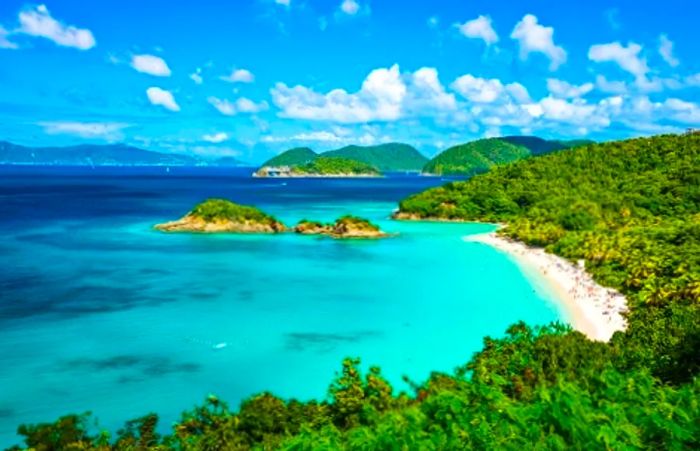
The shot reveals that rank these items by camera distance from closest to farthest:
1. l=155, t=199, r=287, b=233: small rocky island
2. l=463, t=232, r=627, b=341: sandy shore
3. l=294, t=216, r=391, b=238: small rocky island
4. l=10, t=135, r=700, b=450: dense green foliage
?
1. l=10, t=135, r=700, b=450: dense green foliage
2. l=463, t=232, r=627, b=341: sandy shore
3. l=294, t=216, r=391, b=238: small rocky island
4. l=155, t=199, r=287, b=233: small rocky island

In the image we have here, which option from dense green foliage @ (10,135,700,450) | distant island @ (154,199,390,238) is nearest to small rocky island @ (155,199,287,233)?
distant island @ (154,199,390,238)

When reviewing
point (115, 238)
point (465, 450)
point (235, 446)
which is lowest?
point (115, 238)

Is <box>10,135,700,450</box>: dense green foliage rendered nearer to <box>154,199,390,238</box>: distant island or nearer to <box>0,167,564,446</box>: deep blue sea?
<box>0,167,564,446</box>: deep blue sea

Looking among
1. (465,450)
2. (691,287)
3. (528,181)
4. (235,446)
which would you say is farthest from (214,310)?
(528,181)

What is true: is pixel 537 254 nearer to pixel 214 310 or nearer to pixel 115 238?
pixel 214 310

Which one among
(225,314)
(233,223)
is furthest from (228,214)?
(225,314)

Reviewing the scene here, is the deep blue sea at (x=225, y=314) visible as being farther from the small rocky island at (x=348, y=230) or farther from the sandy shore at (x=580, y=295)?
the small rocky island at (x=348, y=230)
